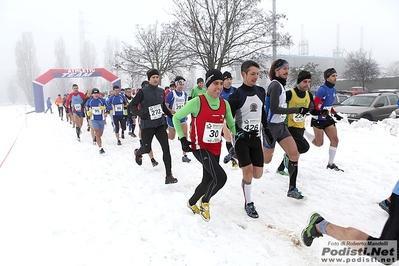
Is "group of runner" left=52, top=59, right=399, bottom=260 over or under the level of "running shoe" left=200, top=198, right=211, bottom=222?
over

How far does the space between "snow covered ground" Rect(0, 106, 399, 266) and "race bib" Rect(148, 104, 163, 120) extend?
51.0 inches

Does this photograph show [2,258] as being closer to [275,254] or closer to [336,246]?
[275,254]

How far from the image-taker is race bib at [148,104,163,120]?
5.66m

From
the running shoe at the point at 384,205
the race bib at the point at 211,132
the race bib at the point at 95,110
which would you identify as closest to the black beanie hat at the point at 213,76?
the race bib at the point at 211,132

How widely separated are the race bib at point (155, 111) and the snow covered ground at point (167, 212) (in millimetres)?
1296

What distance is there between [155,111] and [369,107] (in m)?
10.4

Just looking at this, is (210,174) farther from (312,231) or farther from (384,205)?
(384,205)

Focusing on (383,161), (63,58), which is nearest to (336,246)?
(383,161)

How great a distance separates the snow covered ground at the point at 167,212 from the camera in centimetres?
302

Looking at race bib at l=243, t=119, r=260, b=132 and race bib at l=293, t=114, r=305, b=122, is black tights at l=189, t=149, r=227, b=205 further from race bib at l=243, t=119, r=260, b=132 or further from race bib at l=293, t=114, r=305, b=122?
race bib at l=293, t=114, r=305, b=122

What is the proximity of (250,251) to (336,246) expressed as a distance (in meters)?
1.02

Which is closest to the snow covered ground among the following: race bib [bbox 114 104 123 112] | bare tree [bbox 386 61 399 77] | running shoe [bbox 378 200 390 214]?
running shoe [bbox 378 200 390 214]

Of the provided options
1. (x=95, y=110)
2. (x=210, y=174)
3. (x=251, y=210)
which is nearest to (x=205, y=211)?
(x=210, y=174)

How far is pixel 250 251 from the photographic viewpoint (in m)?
3.08
